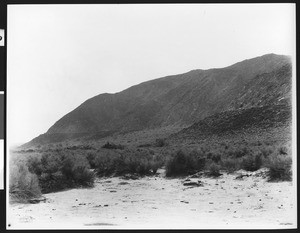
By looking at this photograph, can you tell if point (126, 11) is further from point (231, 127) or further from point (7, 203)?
point (231, 127)

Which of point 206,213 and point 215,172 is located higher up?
point 215,172

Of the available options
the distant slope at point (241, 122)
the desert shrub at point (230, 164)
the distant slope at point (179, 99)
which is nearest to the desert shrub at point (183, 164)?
the desert shrub at point (230, 164)

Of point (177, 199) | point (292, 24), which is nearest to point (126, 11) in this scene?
point (292, 24)

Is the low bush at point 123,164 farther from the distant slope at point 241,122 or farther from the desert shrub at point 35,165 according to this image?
the desert shrub at point 35,165

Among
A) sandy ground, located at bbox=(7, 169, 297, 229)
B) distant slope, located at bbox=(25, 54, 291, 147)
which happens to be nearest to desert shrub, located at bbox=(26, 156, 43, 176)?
distant slope, located at bbox=(25, 54, 291, 147)

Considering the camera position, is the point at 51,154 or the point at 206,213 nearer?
the point at 206,213

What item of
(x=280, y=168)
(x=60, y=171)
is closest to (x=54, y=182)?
(x=60, y=171)
